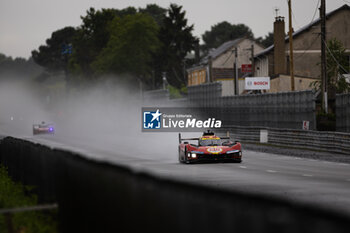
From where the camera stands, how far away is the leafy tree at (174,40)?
125250 millimetres

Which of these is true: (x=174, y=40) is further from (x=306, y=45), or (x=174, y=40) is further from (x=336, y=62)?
(x=336, y=62)

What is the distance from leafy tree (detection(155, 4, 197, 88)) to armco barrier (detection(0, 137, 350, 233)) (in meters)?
116

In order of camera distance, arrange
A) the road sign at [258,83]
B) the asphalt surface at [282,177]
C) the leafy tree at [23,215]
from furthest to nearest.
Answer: the road sign at [258,83] < the asphalt surface at [282,177] < the leafy tree at [23,215]

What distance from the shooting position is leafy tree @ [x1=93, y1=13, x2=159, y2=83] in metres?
130

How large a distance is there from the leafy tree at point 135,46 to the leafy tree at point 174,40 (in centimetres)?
394

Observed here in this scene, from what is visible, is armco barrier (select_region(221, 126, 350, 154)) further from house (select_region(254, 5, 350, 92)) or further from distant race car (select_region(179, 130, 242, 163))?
house (select_region(254, 5, 350, 92))

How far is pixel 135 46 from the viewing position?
130m

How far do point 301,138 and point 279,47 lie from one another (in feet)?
142

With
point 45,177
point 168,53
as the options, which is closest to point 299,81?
point 168,53

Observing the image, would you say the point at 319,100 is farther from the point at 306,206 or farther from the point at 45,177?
the point at 306,206

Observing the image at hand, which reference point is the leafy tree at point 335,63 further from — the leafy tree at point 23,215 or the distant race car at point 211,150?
the leafy tree at point 23,215

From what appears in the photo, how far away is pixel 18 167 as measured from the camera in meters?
17.0

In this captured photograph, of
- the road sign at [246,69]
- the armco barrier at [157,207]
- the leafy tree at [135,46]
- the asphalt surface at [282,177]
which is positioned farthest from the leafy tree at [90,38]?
the armco barrier at [157,207]

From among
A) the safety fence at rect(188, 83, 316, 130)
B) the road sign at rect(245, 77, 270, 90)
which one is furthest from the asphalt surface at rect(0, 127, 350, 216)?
the road sign at rect(245, 77, 270, 90)
